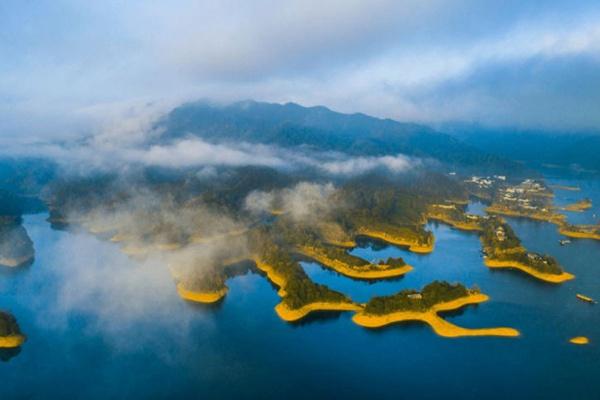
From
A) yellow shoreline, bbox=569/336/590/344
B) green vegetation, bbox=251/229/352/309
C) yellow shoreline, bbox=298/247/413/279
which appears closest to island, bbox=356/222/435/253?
yellow shoreline, bbox=298/247/413/279

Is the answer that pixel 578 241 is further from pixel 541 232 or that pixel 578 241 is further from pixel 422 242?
pixel 422 242

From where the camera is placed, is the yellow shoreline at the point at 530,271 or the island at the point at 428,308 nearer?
the island at the point at 428,308

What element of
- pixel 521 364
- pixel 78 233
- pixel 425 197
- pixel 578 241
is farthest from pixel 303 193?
pixel 521 364

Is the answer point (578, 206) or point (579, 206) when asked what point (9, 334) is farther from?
point (579, 206)

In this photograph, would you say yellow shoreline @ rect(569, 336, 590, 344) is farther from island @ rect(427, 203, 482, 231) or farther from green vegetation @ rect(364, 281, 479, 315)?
island @ rect(427, 203, 482, 231)

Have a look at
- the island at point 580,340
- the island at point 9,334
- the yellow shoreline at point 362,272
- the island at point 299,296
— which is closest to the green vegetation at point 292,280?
the island at point 299,296

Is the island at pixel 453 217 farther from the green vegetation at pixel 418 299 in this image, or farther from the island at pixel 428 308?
the island at pixel 428 308

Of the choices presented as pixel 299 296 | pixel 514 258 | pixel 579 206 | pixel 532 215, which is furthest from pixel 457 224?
pixel 299 296
